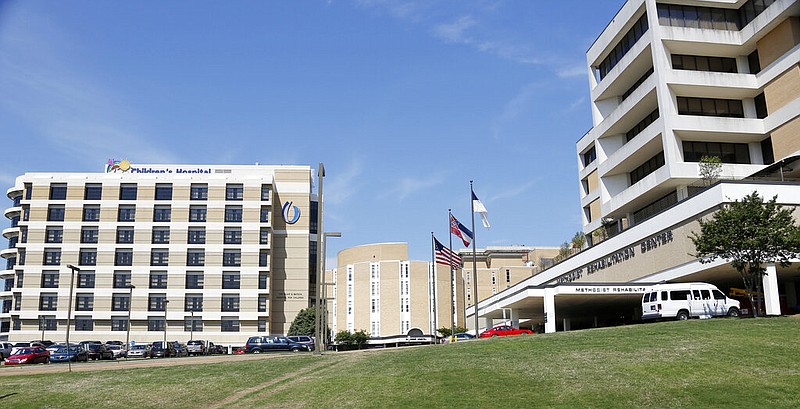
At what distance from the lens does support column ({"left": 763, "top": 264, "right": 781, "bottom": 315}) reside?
126 feet

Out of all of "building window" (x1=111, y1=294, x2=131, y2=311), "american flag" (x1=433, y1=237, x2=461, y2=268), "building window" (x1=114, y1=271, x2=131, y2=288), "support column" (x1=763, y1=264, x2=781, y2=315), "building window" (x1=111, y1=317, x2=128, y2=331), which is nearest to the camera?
"support column" (x1=763, y1=264, x2=781, y2=315)

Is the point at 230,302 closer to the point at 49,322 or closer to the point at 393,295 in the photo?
the point at 49,322

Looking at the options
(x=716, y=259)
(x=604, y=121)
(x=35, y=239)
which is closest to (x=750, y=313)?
(x=716, y=259)

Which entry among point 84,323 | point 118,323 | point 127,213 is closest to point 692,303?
point 118,323

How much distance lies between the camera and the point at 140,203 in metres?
108

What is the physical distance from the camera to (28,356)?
4756cm

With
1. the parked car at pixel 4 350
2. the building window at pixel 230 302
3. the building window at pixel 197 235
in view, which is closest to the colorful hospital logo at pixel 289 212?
the building window at pixel 197 235

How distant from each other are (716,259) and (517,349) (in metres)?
19.3

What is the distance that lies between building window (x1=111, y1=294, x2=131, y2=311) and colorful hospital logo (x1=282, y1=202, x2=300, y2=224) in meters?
27.1

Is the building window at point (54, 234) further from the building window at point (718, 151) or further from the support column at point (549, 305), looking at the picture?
the building window at point (718, 151)

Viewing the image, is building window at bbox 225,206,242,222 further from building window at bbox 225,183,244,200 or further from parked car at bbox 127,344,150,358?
parked car at bbox 127,344,150,358

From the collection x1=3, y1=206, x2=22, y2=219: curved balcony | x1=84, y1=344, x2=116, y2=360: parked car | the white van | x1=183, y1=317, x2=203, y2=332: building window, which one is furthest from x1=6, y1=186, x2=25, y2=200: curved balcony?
the white van

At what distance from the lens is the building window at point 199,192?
10950 centimetres

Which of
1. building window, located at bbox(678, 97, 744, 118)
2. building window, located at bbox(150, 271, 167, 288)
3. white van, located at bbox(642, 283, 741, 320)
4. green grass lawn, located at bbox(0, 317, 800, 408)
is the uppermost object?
building window, located at bbox(678, 97, 744, 118)
